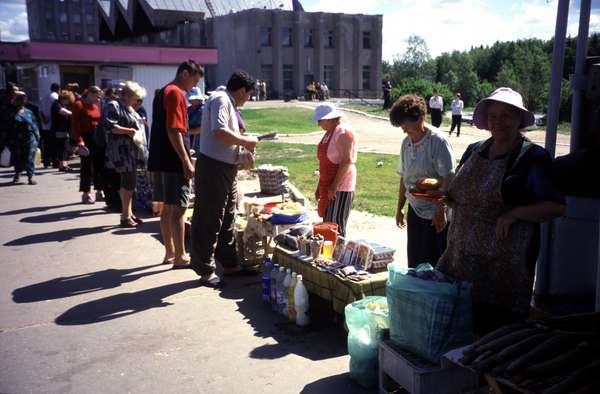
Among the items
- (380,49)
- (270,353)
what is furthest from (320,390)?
(380,49)

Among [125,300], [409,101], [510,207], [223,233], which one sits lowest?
[125,300]

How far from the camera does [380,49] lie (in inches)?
2569

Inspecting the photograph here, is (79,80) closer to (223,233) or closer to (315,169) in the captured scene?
(315,169)

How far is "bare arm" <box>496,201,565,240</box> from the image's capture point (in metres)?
2.99

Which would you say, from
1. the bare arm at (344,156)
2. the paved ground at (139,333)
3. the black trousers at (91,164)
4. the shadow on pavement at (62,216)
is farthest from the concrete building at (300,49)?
the bare arm at (344,156)

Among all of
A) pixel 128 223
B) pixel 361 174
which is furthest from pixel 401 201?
pixel 361 174

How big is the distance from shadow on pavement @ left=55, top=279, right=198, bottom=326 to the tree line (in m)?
34.9

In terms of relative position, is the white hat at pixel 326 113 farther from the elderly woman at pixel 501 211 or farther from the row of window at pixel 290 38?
the row of window at pixel 290 38

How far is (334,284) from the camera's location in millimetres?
4535

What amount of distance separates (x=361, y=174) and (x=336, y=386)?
10.5 metres

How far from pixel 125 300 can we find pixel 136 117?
142 inches

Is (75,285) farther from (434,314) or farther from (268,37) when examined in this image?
(268,37)

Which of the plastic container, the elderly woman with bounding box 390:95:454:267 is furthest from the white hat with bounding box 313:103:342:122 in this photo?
the plastic container

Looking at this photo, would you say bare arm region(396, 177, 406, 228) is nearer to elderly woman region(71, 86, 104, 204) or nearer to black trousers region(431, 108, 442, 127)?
elderly woman region(71, 86, 104, 204)
